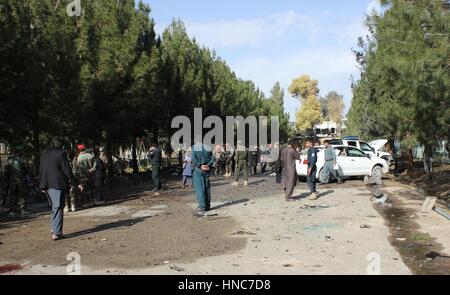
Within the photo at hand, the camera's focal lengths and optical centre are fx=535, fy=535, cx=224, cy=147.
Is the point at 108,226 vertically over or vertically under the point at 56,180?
under

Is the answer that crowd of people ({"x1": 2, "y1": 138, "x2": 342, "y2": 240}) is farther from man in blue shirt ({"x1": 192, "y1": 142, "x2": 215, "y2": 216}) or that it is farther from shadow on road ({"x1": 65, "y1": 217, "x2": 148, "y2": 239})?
shadow on road ({"x1": 65, "y1": 217, "x2": 148, "y2": 239})

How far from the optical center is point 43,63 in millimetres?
18656

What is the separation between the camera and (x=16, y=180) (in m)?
13.2

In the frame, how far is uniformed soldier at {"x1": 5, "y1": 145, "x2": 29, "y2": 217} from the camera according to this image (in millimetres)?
13164

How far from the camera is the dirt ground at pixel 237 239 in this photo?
289 inches

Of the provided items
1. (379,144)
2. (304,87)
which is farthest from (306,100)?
(379,144)

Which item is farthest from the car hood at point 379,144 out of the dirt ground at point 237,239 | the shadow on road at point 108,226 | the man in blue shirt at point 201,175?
the shadow on road at point 108,226

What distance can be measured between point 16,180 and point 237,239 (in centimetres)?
660

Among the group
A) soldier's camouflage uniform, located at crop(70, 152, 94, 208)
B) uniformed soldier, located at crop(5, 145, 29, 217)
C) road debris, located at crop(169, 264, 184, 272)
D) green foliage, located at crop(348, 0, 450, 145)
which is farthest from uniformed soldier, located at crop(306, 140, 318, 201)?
road debris, located at crop(169, 264, 184, 272)

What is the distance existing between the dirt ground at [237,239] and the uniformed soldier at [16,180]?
447 mm

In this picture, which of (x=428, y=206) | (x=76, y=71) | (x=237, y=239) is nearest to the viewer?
(x=237, y=239)

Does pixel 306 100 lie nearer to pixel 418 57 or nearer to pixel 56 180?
pixel 418 57

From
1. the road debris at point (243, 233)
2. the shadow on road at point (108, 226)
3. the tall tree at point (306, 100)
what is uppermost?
the tall tree at point (306, 100)

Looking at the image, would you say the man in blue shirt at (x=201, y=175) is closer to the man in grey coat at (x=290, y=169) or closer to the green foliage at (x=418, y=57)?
Result: the man in grey coat at (x=290, y=169)
